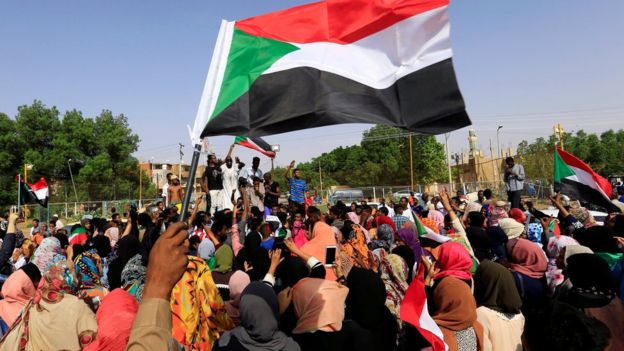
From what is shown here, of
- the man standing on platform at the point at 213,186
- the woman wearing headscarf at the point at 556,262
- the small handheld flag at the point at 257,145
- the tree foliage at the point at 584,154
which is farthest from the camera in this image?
the tree foliage at the point at 584,154

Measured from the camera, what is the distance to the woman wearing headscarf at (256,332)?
9.00 ft

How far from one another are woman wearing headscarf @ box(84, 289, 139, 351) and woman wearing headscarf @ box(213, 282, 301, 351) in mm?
607

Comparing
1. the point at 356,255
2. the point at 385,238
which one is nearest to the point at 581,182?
the point at 385,238

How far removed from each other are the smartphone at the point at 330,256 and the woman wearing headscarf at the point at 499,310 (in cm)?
143

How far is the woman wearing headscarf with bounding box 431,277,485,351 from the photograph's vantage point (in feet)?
10.4

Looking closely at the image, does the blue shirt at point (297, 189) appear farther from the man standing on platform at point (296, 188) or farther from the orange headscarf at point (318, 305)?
the orange headscarf at point (318, 305)

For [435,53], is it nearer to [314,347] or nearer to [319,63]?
[319,63]

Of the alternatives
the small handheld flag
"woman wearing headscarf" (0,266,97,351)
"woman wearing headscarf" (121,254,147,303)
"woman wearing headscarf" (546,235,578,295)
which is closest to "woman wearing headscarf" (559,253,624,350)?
"woman wearing headscarf" (546,235,578,295)

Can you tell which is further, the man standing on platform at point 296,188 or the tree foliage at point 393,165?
the tree foliage at point 393,165

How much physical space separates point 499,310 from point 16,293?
4211 mm

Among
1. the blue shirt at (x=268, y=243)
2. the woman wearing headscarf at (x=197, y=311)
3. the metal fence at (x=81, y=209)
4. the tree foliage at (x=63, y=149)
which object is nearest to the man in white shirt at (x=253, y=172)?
the blue shirt at (x=268, y=243)

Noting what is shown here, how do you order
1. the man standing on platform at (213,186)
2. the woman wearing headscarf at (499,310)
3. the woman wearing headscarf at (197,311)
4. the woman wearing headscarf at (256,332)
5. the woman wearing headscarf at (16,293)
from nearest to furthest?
1. the woman wearing headscarf at (256,332)
2. the woman wearing headscarf at (197,311)
3. the woman wearing headscarf at (499,310)
4. the woman wearing headscarf at (16,293)
5. the man standing on platform at (213,186)

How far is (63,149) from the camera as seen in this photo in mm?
46438

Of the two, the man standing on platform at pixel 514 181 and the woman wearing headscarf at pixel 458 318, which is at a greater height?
the man standing on platform at pixel 514 181
